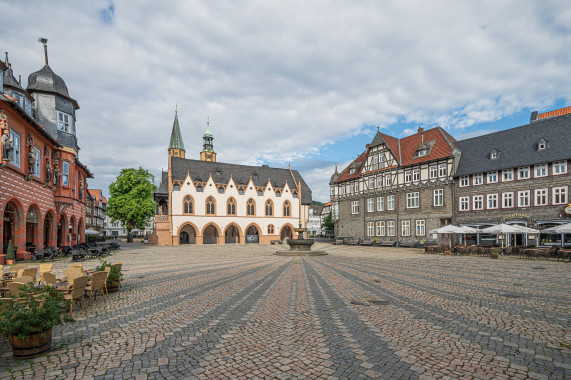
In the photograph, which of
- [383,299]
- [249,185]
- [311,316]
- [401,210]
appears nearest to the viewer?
[311,316]

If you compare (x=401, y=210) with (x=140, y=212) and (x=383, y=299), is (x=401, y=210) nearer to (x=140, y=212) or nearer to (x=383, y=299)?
(x=383, y=299)

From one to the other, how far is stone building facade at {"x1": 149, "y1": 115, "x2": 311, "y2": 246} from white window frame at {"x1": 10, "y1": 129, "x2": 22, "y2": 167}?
27818 mm

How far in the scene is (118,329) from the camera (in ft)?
23.0

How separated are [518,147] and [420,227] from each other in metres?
12.6

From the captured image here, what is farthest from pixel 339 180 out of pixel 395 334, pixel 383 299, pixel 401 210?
pixel 395 334

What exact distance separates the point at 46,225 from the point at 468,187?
1596 inches

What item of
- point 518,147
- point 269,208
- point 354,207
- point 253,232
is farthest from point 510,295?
point 253,232

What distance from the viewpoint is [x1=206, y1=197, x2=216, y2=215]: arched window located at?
51.9 m

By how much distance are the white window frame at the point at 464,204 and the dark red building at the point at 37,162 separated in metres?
37.4

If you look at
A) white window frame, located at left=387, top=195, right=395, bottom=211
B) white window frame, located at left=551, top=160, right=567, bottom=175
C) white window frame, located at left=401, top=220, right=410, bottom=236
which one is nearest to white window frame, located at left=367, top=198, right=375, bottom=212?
white window frame, located at left=387, top=195, right=395, bottom=211

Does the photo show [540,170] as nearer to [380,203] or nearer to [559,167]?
[559,167]

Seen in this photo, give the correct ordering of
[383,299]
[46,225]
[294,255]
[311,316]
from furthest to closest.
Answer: [46,225] < [294,255] < [383,299] < [311,316]

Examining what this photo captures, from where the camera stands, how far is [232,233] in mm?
57125

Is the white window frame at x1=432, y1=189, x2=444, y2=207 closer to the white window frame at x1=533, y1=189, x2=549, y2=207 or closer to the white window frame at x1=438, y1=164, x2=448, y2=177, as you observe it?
the white window frame at x1=438, y1=164, x2=448, y2=177
